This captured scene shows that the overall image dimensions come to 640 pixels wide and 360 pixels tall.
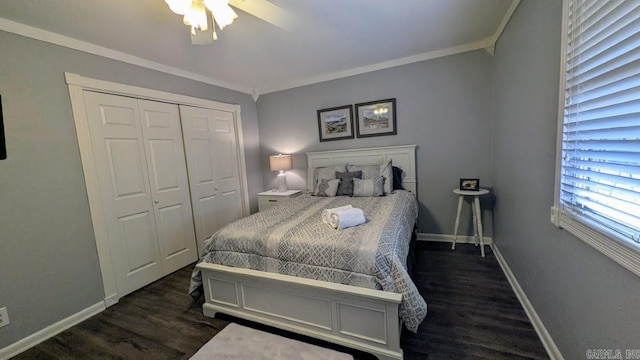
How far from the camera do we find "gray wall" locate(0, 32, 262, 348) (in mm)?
1784

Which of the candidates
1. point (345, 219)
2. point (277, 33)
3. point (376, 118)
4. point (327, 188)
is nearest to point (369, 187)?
point (327, 188)

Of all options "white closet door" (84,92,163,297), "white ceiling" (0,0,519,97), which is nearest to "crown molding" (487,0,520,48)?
"white ceiling" (0,0,519,97)

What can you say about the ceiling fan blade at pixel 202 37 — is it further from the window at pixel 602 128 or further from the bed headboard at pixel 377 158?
the bed headboard at pixel 377 158

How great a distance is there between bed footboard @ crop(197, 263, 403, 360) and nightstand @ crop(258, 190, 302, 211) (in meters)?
1.77

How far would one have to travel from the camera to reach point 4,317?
1742mm

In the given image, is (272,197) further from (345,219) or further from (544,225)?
(544,225)

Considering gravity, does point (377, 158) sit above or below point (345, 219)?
above

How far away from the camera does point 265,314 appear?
185 centimetres

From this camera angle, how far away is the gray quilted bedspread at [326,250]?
1462mm

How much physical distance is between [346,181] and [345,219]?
1312 millimetres

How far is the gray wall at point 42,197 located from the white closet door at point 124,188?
0.52 ft

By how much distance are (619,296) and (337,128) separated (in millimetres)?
Result: 3110

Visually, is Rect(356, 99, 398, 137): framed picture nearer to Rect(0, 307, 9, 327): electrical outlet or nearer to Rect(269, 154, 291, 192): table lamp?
Rect(269, 154, 291, 192): table lamp

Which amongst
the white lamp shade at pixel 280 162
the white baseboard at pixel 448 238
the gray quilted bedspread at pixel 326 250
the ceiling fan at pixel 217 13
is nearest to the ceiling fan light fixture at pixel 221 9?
the ceiling fan at pixel 217 13
